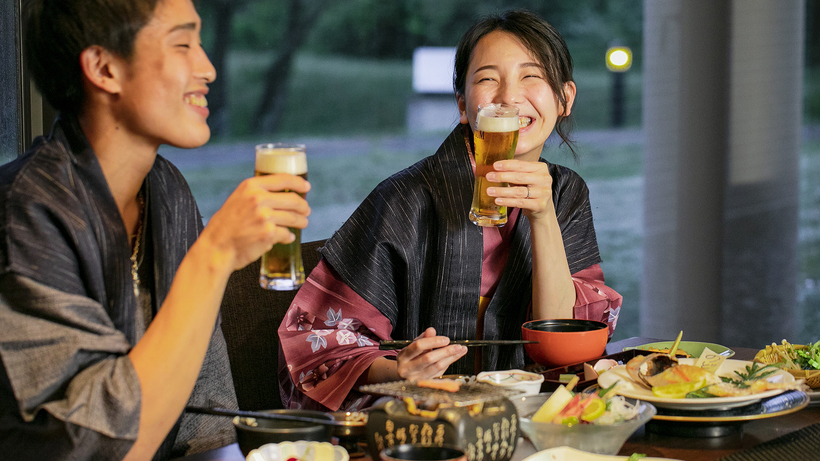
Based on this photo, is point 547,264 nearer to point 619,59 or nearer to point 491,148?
point 491,148

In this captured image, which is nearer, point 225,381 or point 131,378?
point 131,378

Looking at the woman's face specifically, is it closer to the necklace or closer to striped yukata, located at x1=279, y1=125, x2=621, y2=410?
striped yukata, located at x1=279, y1=125, x2=621, y2=410

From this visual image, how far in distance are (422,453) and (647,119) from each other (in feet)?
12.1

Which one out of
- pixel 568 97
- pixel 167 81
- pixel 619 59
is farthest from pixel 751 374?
pixel 619 59

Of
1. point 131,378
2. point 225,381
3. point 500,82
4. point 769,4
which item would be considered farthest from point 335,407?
point 769,4

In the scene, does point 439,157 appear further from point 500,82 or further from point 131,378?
point 131,378

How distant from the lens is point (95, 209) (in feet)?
4.43

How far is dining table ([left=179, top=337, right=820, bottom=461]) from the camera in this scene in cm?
123

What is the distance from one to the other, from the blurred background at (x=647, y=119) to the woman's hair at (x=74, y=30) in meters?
2.45

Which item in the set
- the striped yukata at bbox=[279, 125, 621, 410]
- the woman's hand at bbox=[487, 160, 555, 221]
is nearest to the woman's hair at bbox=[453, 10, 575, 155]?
the striped yukata at bbox=[279, 125, 621, 410]

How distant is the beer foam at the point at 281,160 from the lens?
1256 mm

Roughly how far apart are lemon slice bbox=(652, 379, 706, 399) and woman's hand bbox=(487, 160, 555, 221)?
1.97 feet

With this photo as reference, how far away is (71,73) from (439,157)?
42.5 inches

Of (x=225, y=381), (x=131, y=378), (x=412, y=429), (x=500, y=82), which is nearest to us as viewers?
(x=412, y=429)
